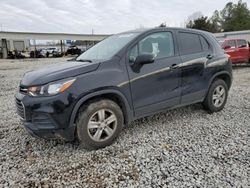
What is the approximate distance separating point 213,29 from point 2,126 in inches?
1978

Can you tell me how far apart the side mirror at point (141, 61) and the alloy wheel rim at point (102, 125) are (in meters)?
0.79

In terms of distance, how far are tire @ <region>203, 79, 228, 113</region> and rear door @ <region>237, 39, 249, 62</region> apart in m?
8.70

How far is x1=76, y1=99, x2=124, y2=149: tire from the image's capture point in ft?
9.81

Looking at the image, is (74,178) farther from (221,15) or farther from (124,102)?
(221,15)

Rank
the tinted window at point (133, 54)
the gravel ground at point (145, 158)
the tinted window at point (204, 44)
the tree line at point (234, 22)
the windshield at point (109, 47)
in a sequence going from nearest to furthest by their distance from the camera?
the gravel ground at point (145, 158), the tinted window at point (133, 54), the windshield at point (109, 47), the tinted window at point (204, 44), the tree line at point (234, 22)

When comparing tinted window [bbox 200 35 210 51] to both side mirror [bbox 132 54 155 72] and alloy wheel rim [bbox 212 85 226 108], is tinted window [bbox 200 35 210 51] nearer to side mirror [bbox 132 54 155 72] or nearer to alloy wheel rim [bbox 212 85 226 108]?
alloy wheel rim [bbox 212 85 226 108]

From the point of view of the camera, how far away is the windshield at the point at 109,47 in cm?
346

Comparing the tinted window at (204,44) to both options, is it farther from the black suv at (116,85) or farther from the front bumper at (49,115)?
the front bumper at (49,115)

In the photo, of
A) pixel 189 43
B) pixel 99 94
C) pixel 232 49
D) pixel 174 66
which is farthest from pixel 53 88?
pixel 232 49

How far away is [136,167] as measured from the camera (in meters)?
2.76

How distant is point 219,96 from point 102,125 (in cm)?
284

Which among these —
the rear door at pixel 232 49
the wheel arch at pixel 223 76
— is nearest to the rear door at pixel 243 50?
the rear door at pixel 232 49

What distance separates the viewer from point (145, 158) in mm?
2957

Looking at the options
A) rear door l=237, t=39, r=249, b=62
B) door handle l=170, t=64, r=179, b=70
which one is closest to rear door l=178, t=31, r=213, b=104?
door handle l=170, t=64, r=179, b=70
